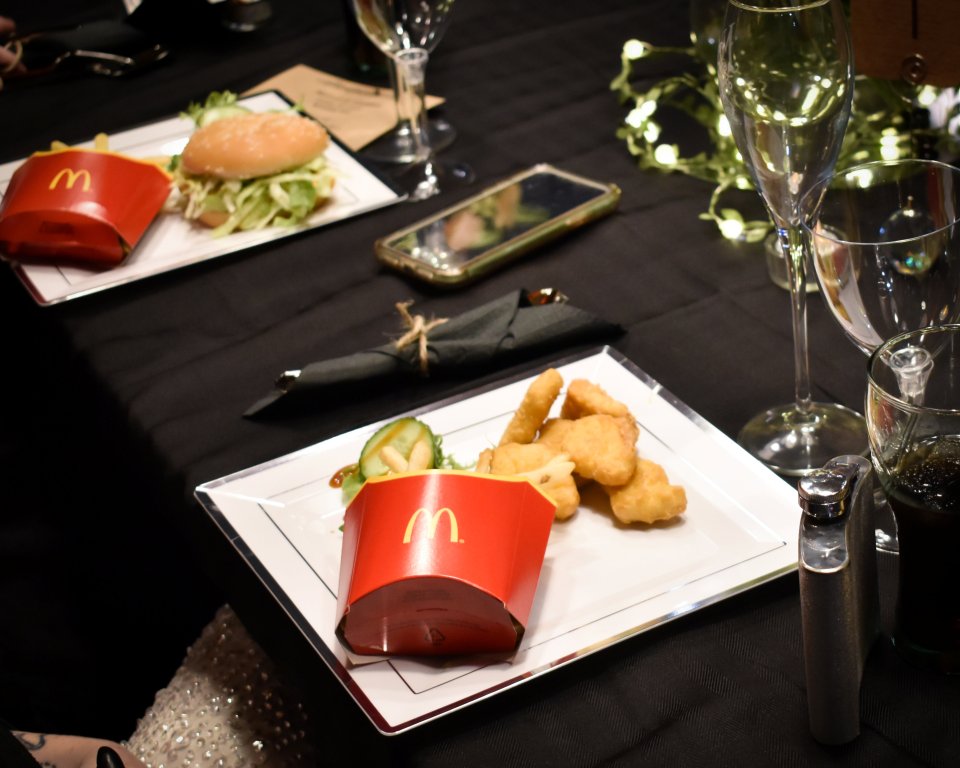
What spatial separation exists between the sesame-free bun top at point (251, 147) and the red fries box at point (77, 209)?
0.25ft

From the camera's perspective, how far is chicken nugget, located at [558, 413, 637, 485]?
80cm

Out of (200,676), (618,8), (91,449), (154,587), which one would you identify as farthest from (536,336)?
(618,8)

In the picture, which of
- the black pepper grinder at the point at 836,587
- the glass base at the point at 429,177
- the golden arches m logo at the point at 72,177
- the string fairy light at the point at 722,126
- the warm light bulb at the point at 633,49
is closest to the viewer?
the black pepper grinder at the point at 836,587

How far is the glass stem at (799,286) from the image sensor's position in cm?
82

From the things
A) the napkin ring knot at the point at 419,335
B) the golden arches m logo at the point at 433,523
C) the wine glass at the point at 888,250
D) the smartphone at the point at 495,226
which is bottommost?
the smartphone at the point at 495,226

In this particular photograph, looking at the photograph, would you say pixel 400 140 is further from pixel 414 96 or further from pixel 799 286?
pixel 799 286

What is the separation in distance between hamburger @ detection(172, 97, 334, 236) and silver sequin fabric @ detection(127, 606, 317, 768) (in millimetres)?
477

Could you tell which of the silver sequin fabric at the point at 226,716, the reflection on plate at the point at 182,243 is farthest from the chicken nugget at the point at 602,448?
the reflection on plate at the point at 182,243

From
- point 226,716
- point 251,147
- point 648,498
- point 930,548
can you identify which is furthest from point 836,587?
point 251,147

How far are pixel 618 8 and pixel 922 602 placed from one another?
1.33 metres

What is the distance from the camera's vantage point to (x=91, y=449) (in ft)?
4.55

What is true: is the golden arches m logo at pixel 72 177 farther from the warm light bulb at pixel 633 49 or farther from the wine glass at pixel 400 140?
the warm light bulb at pixel 633 49

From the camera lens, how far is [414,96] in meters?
1.37

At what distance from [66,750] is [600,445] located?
53cm
